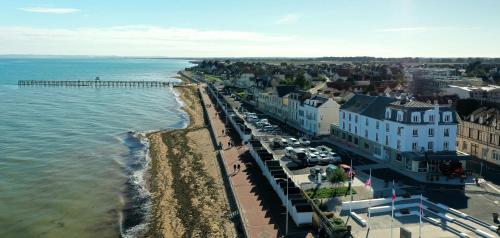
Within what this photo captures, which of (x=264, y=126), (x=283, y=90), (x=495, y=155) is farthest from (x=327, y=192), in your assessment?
(x=283, y=90)

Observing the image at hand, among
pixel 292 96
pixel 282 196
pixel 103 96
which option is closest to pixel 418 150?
pixel 282 196

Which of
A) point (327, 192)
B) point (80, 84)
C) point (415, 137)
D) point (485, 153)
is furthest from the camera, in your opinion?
point (80, 84)

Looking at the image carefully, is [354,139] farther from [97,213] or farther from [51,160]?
[51,160]

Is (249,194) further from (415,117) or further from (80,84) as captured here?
(80,84)

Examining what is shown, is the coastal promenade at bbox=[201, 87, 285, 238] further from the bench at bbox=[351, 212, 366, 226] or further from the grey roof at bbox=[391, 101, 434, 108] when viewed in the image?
the grey roof at bbox=[391, 101, 434, 108]

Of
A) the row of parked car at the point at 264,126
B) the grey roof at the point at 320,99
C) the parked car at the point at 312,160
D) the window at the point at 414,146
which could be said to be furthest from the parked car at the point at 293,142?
the window at the point at 414,146

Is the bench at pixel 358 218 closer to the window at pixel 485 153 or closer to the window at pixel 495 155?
the window at pixel 495 155
